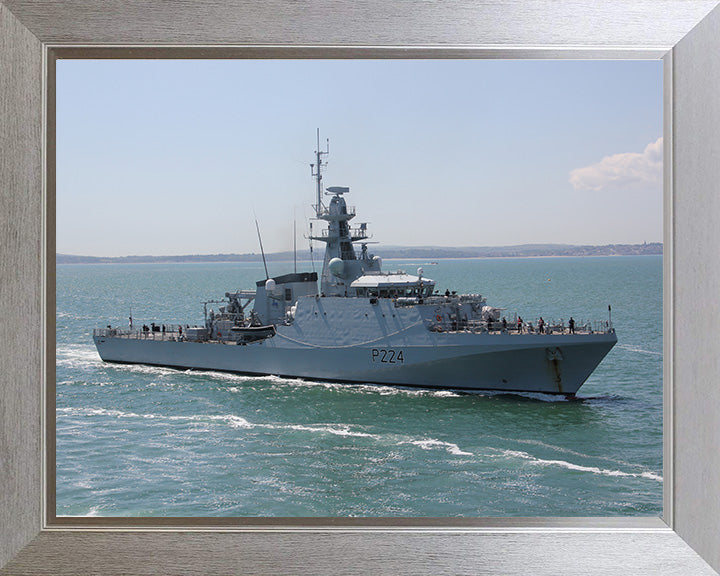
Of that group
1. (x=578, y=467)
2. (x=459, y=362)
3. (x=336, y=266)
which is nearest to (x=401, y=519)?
(x=578, y=467)

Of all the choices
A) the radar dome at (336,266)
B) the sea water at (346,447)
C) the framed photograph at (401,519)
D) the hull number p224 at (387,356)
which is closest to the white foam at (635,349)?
the sea water at (346,447)

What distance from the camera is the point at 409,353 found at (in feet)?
35.4

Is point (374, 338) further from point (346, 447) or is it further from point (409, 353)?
point (346, 447)

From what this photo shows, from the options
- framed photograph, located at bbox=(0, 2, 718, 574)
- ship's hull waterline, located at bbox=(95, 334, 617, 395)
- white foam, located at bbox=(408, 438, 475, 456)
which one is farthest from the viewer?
ship's hull waterline, located at bbox=(95, 334, 617, 395)

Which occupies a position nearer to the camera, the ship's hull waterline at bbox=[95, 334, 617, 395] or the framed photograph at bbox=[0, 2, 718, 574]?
the framed photograph at bbox=[0, 2, 718, 574]

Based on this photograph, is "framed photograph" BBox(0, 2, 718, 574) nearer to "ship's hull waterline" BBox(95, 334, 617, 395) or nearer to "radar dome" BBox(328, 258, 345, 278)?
"ship's hull waterline" BBox(95, 334, 617, 395)

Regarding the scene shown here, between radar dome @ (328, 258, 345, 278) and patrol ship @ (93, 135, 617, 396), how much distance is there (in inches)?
0.7

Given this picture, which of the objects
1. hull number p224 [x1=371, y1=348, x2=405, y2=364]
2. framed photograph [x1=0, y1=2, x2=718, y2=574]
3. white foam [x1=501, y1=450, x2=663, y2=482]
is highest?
framed photograph [x1=0, y1=2, x2=718, y2=574]

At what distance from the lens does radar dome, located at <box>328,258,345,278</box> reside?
12328 millimetres

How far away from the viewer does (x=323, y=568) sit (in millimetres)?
2475

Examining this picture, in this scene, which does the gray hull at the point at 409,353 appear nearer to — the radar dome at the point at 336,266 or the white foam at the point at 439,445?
the radar dome at the point at 336,266

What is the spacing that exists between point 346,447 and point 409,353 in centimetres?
317

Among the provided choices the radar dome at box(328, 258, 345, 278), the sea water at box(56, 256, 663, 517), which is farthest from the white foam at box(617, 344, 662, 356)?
the radar dome at box(328, 258, 345, 278)

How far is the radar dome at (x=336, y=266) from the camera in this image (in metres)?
12.3
